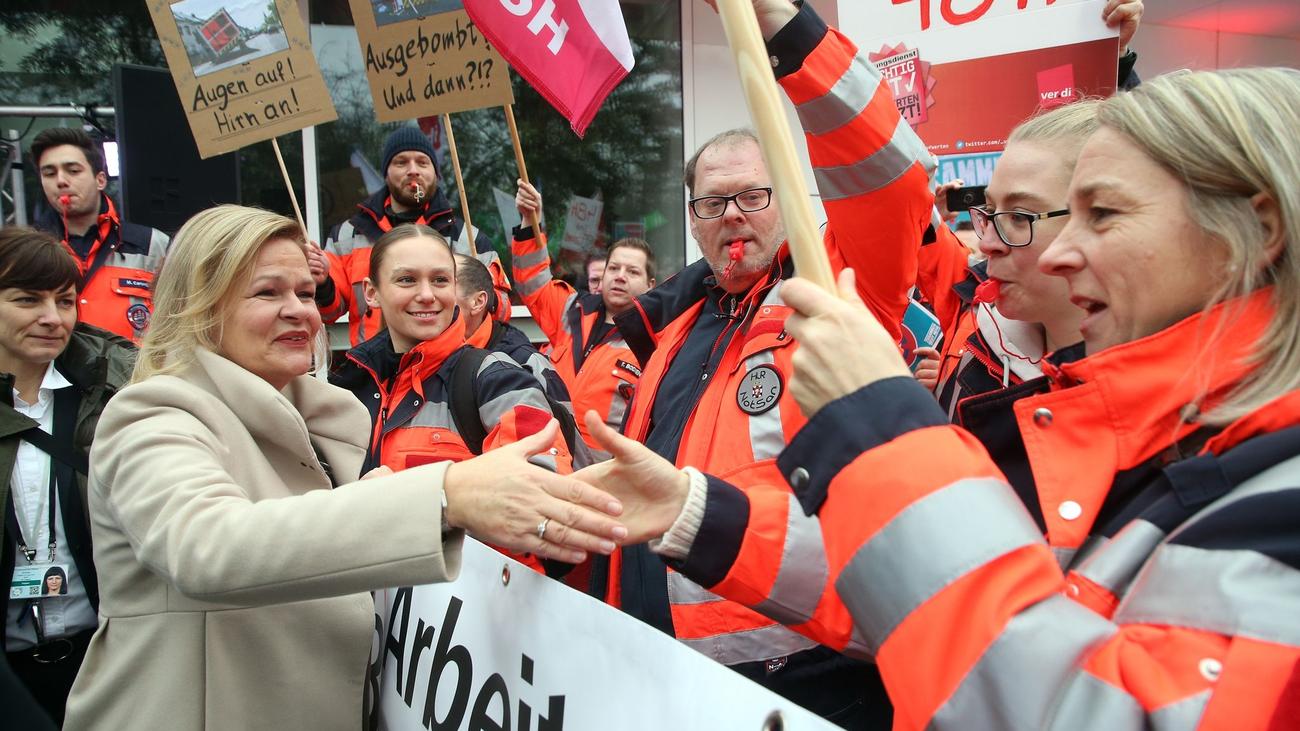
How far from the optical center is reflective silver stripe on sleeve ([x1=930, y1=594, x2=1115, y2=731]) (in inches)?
34.5

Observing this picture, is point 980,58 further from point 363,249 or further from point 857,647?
point 363,249

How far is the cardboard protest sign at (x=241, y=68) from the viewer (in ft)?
13.9

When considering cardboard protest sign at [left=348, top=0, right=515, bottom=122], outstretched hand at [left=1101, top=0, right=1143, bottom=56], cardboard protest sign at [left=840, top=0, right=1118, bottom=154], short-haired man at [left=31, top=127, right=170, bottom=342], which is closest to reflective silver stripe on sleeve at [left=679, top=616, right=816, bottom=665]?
cardboard protest sign at [left=840, top=0, right=1118, bottom=154]

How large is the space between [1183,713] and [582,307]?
176 inches

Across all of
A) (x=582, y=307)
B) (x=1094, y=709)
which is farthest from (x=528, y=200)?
(x=1094, y=709)

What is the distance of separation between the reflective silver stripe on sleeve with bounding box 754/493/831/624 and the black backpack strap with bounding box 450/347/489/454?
1.59 m

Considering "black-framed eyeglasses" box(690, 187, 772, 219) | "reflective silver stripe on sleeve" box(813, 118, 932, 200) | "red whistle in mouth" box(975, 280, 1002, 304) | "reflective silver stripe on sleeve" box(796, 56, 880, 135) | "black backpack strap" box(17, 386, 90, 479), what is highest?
"reflective silver stripe on sleeve" box(796, 56, 880, 135)

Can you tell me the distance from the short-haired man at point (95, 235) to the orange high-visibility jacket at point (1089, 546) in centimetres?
517

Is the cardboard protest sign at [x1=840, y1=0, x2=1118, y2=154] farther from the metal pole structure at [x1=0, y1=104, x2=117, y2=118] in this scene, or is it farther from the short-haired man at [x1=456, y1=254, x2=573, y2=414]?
the metal pole structure at [x1=0, y1=104, x2=117, y2=118]

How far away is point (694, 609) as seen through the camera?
1.85 meters

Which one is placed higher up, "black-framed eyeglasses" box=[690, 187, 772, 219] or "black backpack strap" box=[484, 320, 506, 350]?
"black-framed eyeglasses" box=[690, 187, 772, 219]

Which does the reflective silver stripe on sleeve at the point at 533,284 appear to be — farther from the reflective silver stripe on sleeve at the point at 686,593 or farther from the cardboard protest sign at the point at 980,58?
the reflective silver stripe on sleeve at the point at 686,593

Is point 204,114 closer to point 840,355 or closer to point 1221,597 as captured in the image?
point 840,355

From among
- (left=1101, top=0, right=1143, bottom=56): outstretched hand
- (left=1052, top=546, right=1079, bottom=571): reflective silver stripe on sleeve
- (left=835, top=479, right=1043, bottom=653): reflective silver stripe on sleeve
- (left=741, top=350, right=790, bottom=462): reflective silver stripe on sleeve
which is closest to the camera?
(left=835, top=479, right=1043, bottom=653): reflective silver stripe on sleeve
